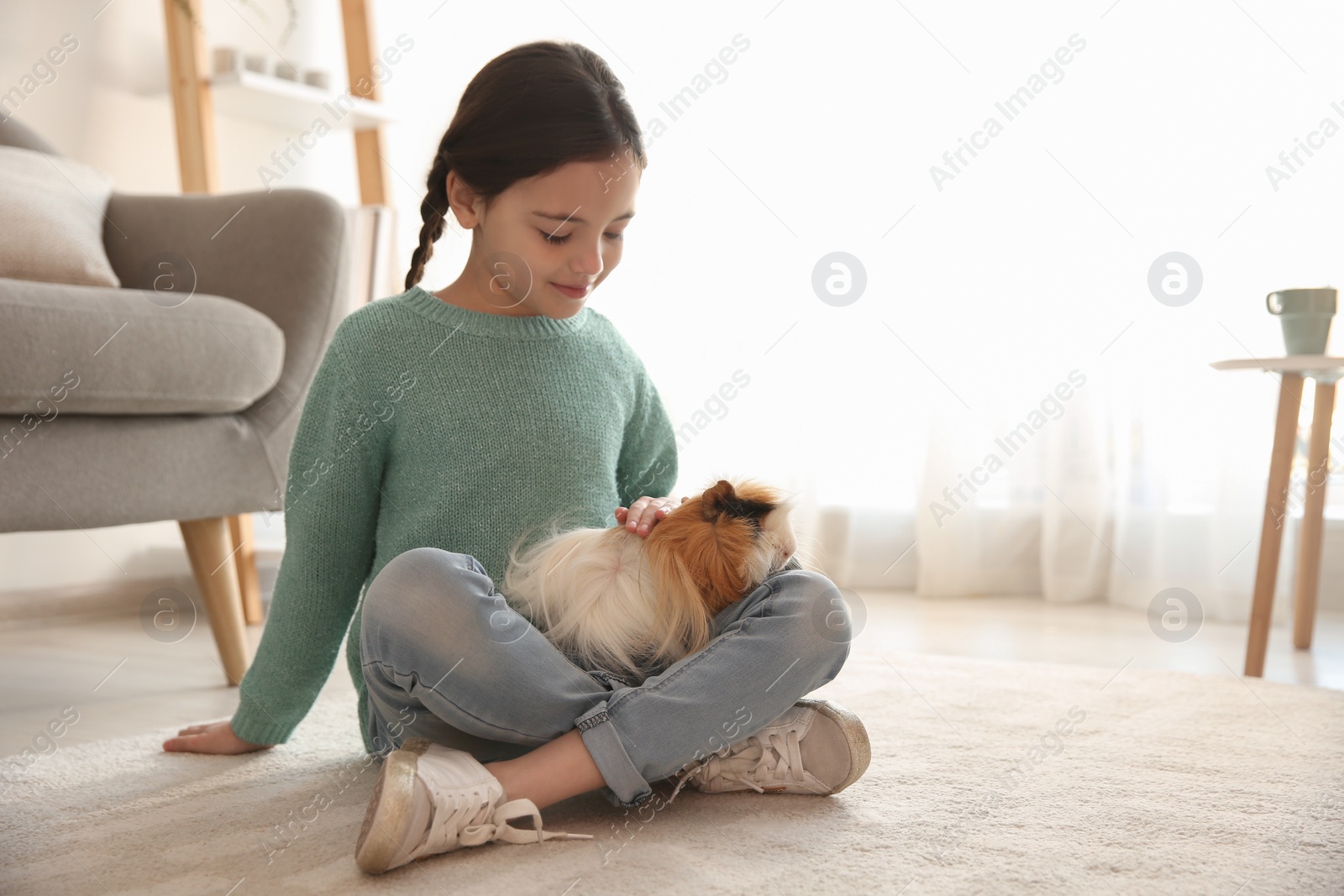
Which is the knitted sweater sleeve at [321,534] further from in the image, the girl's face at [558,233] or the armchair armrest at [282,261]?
the armchair armrest at [282,261]

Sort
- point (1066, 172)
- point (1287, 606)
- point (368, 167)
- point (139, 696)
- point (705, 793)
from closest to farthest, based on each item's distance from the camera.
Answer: point (705, 793) → point (139, 696) → point (1287, 606) → point (1066, 172) → point (368, 167)

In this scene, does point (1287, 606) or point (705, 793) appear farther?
point (1287, 606)

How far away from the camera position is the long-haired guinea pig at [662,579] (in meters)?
0.80

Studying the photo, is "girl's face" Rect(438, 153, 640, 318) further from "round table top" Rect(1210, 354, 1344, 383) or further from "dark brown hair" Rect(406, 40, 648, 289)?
"round table top" Rect(1210, 354, 1344, 383)

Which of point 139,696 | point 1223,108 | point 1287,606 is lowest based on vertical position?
point 1287,606

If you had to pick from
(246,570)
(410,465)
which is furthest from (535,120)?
(246,570)

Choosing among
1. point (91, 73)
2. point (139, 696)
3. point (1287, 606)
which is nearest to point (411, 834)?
Result: point (139, 696)

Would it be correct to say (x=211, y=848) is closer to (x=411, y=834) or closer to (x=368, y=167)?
(x=411, y=834)

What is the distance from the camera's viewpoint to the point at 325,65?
2457 mm

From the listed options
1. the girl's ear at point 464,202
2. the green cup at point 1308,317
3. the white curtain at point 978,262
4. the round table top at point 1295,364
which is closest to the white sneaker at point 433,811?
the girl's ear at point 464,202

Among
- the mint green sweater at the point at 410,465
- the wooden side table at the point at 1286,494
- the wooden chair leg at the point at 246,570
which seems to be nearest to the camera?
the mint green sweater at the point at 410,465

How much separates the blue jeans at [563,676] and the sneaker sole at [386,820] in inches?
3.2

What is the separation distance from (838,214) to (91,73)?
144 centimetres

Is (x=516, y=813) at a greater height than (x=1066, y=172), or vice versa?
(x=1066, y=172)
